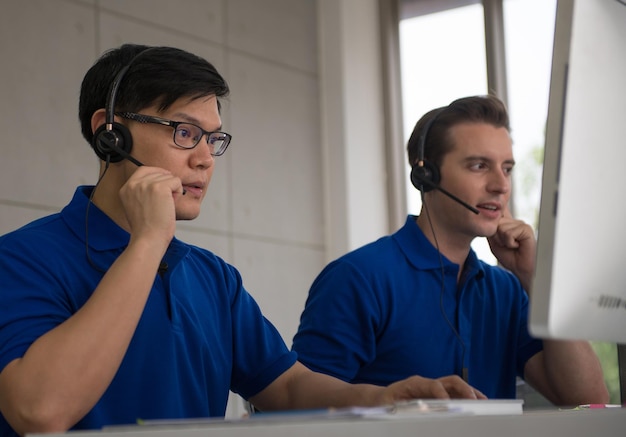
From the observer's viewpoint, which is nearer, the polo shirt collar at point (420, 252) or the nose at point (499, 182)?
the polo shirt collar at point (420, 252)

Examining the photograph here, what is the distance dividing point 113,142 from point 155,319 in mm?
319

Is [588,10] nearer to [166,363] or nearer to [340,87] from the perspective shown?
[166,363]

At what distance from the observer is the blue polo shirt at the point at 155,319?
4.65 ft

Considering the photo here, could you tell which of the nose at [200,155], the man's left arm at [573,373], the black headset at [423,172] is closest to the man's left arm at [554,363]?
the man's left arm at [573,373]

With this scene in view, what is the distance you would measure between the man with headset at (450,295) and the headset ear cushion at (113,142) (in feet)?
2.26

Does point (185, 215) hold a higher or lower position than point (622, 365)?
higher

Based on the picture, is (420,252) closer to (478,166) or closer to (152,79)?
(478,166)

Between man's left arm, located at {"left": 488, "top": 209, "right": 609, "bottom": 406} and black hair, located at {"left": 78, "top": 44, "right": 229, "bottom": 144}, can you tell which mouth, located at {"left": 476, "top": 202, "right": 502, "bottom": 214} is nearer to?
man's left arm, located at {"left": 488, "top": 209, "right": 609, "bottom": 406}

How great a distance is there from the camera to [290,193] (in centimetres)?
425

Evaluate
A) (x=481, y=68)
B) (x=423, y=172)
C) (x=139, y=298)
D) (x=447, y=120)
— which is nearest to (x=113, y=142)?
(x=139, y=298)

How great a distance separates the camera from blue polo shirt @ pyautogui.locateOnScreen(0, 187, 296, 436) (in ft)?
4.65

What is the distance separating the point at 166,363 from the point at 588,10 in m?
0.90

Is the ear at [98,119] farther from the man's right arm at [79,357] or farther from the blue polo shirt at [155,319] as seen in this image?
the man's right arm at [79,357]

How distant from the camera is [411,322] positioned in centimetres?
220
